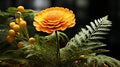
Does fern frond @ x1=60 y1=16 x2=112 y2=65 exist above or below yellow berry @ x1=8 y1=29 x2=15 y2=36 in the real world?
below

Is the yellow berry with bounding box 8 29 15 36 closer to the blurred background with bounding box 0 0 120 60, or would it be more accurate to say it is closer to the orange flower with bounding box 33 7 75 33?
the orange flower with bounding box 33 7 75 33

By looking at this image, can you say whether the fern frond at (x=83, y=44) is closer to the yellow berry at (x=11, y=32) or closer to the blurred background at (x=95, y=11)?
the yellow berry at (x=11, y=32)

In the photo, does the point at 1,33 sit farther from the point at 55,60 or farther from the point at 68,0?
the point at 68,0

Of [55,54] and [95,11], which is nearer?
[55,54]

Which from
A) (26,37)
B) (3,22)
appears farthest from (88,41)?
(3,22)

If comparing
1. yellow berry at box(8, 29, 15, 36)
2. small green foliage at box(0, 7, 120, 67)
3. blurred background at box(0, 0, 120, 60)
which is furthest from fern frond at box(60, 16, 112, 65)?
blurred background at box(0, 0, 120, 60)

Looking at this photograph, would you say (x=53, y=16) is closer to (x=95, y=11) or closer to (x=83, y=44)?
(x=83, y=44)

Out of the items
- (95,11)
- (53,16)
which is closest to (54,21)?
(53,16)

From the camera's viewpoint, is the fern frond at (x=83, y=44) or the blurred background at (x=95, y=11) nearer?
the fern frond at (x=83, y=44)

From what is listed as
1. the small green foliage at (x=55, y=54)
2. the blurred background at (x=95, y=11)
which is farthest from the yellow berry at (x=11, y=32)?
the blurred background at (x=95, y=11)
